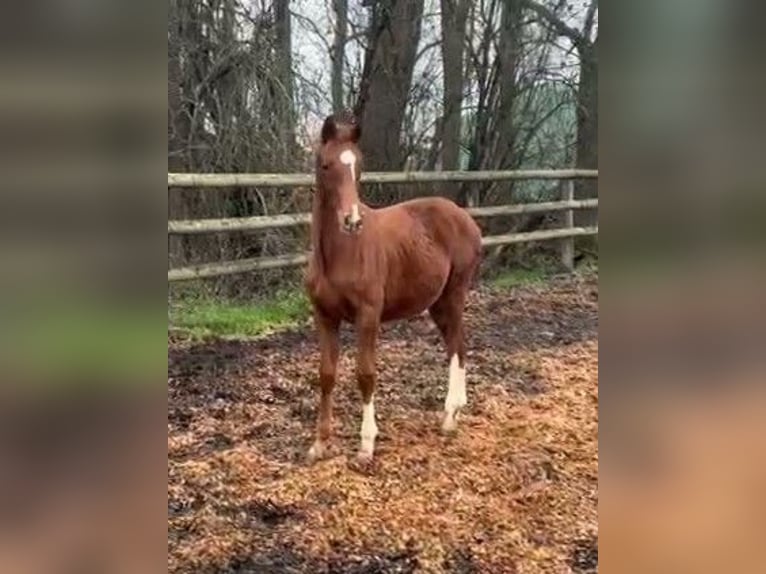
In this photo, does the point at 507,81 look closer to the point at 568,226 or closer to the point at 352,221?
the point at 568,226

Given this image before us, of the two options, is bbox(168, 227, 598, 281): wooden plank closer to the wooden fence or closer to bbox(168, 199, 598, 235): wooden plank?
the wooden fence

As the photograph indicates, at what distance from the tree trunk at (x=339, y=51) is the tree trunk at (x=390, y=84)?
0.27m

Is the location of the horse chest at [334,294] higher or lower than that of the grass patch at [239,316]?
higher

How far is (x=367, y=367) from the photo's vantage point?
2215mm

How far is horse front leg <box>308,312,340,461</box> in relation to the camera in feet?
7.31

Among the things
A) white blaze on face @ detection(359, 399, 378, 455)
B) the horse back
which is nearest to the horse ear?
the horse back

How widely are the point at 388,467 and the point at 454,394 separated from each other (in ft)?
1.41

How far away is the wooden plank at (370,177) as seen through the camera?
342 cm

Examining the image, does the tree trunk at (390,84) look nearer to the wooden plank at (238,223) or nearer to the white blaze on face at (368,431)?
the wooden plank at (238,223)

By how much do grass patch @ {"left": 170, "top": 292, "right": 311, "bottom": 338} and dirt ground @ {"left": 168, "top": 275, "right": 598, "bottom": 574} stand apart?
16 cm

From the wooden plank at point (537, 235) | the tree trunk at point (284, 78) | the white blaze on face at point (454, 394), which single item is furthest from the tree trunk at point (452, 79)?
the white blaze on face at point (454, 394)

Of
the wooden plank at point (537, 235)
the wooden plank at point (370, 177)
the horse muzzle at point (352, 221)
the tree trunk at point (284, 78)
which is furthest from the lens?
the wooden plank at point (537, 235)

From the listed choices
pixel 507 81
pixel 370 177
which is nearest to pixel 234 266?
pixel 370 177
